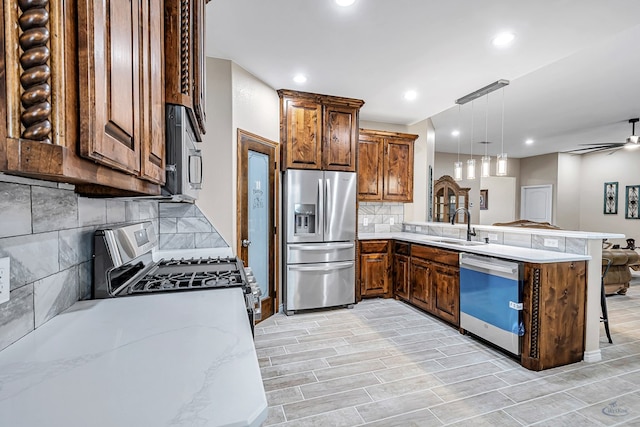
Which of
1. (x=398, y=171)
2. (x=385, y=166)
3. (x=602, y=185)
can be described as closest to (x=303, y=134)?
(x=385, y=166)

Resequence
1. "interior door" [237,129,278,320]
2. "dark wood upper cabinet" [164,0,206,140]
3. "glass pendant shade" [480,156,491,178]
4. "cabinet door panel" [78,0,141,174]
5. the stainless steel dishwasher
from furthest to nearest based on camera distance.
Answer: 1. "glass pendant shade" [480,156,491,178]
2. "interior door" [237,129,278,320]
3. the stainless steel dishwasher
4. "dark wood upper cabinet" [164,0,206,140]
5. "cabinet door panel" [78,0,141,174]

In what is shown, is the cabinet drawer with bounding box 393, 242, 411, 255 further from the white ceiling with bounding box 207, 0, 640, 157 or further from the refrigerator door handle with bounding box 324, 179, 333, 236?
the white ceiling with bounding box 207, 0, 640, 157

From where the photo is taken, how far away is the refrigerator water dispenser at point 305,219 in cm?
372

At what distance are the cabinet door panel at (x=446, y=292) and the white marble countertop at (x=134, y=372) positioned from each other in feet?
9.02

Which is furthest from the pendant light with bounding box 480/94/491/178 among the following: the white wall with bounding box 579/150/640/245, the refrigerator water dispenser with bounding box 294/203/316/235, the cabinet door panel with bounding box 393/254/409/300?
the white wall with bounding box 579/150/640/245

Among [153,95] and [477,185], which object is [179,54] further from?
[477,185]

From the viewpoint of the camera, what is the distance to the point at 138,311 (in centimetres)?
118

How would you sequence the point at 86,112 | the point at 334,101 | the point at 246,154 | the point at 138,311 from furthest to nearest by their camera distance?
the point at 334,101 < the point at 246,154 < the point at 138,311 < the point at 86,112

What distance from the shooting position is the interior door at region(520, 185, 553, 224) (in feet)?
26.9

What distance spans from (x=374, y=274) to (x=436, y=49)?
9.22 feet

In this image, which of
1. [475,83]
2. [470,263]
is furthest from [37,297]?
[475,83]

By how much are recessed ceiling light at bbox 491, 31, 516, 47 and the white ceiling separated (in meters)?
0.06

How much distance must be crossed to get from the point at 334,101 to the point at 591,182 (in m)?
8.06

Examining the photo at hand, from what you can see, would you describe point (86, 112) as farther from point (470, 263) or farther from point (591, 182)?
point (591, 182)
